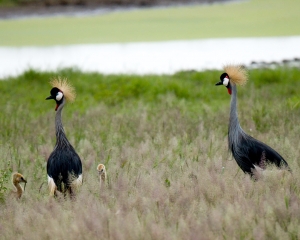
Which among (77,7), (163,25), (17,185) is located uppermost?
(77,7)

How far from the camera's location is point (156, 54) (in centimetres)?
1972

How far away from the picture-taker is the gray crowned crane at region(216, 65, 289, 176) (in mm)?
7312

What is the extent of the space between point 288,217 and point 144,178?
163 cm

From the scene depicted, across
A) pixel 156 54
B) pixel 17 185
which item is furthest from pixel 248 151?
pixel 156 54

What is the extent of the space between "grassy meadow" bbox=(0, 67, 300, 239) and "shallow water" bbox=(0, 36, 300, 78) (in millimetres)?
3421

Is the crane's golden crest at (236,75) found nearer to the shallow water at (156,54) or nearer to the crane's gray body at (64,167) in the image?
the crane's gray body at (64,167)

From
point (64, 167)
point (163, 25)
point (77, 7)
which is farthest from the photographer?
point (77, 7)

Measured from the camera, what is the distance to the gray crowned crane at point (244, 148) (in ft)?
24.0

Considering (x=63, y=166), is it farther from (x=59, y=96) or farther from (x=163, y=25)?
(x=163, y=25)

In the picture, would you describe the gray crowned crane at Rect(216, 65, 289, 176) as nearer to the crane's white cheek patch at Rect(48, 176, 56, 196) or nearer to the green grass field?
the crane's white cheek patch at Rect(48, 176, 56, 196)

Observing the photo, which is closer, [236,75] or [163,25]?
[236,75]

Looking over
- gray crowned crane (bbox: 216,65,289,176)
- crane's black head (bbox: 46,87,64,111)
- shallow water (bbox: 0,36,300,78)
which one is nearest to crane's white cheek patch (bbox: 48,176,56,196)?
crane's black head (bbox: 46,87,64,111)

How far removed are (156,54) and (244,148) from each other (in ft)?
40.6

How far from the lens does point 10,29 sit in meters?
23.7
